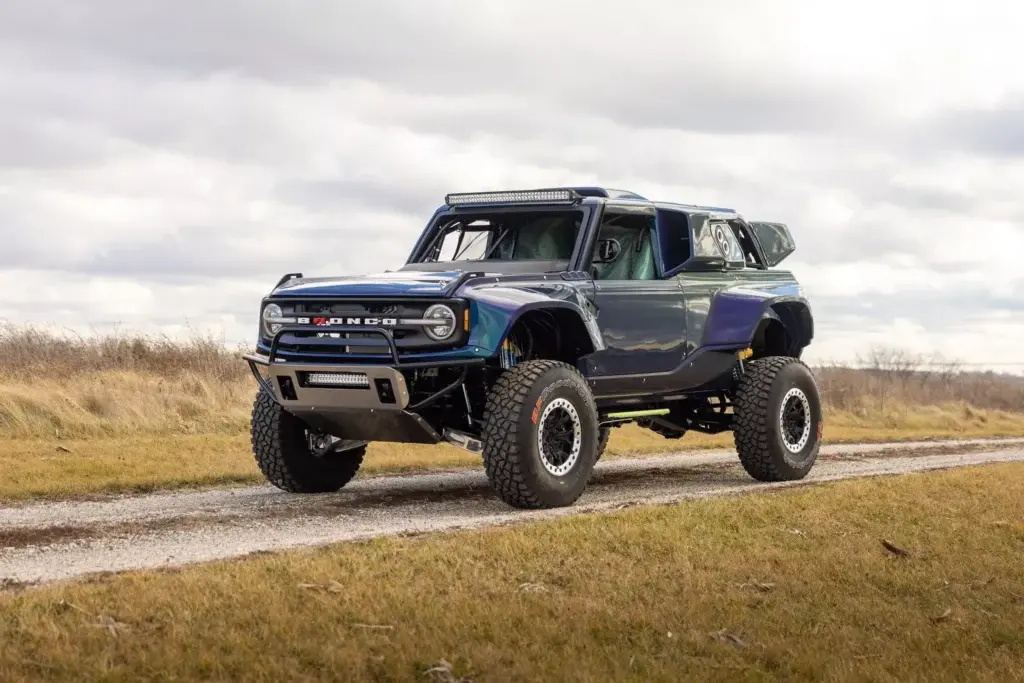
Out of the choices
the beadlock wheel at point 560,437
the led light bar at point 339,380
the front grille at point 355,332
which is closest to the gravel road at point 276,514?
the beadlock wheel at point 560,437

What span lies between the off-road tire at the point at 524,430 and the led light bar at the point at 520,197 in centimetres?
175

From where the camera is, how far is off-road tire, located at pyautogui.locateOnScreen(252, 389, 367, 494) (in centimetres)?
1052

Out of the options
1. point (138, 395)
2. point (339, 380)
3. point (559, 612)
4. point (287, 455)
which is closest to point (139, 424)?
point (138, 395)

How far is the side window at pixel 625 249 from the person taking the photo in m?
10.5

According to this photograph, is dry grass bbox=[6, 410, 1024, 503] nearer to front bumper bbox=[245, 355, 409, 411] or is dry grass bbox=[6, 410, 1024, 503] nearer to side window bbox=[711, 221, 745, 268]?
front bumper bbox=[245, 355, 409, 411]

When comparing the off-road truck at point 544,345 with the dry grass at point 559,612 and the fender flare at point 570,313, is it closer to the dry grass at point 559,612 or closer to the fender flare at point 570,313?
the fender flare at point 570,313

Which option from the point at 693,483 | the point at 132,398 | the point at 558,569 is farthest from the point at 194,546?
the point at 132,398

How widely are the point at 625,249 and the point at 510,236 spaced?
3.30ft

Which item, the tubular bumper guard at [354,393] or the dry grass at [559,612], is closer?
the dry grass at [559,612]

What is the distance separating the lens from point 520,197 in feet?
35.6

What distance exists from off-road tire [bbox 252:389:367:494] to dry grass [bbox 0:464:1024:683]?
308 cm

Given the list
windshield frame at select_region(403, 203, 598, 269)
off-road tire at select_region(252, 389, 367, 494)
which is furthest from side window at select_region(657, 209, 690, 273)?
off-road tire at select_region(252, 389, 367, 494)

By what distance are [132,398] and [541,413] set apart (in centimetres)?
1046

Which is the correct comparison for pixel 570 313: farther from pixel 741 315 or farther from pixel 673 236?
pixel 741 315
